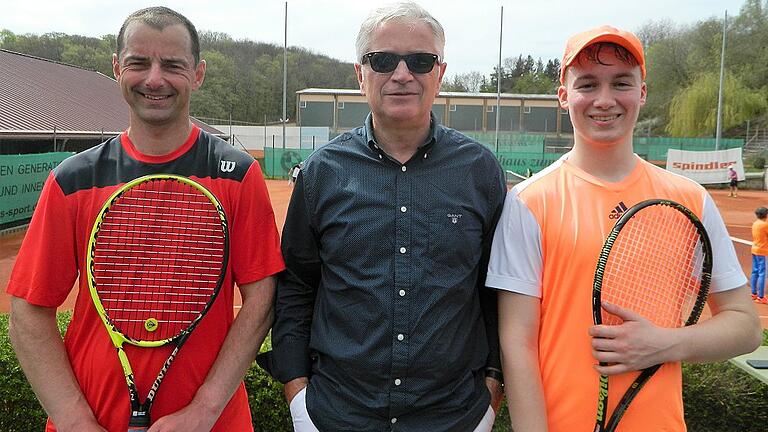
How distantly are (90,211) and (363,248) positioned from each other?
36.0 inches

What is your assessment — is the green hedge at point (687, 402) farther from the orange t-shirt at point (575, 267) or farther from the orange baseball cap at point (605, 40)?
the orange baseball cap at point (605, 40)

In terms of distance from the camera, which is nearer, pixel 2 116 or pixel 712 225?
pixel 712 225

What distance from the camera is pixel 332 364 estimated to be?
7.25 ft

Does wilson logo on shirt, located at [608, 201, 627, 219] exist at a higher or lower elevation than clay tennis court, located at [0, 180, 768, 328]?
higher

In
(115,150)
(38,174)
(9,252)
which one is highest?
(115,150)

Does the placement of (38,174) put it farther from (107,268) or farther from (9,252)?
(107,268)

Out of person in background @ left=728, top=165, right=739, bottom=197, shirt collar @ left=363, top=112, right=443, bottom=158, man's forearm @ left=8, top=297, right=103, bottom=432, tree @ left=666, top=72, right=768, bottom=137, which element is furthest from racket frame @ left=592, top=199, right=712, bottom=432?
tree @ left=666, top=72, right=768, bottom=137

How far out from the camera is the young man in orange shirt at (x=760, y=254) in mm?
10805

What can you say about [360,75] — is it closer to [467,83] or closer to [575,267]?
[575,267]

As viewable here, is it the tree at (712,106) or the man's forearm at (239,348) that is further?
the tree at (712,106)

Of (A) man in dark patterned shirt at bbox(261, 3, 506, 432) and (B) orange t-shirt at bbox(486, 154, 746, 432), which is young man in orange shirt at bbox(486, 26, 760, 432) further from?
(A) man in dark patterned shirt at bbox(261, 3, 506, 432)

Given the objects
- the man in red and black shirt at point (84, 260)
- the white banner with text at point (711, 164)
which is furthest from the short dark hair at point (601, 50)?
the white banner with text at point (711, 164)

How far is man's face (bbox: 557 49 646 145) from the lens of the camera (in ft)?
6.67

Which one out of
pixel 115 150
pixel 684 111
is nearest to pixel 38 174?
pixel 115 150
